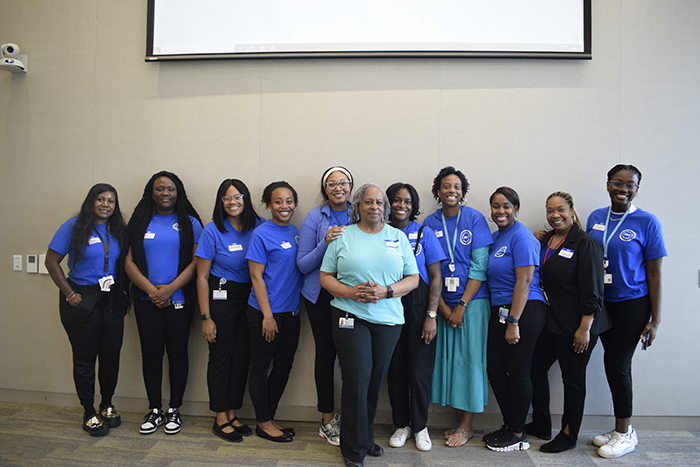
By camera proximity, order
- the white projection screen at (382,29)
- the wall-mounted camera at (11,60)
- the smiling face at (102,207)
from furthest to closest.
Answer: the wall-mounted camera at (11,60) < the white projection screen at (382,29) < the smiling face at (102,207)

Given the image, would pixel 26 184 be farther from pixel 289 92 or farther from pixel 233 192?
pixel 289 92

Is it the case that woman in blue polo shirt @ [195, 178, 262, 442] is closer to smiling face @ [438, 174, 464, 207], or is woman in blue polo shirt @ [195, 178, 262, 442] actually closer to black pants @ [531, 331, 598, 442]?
smiling face @ [438, 174, 464, 207]

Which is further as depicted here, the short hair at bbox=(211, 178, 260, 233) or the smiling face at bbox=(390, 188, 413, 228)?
the short hair at bbox=(211, 178, 260, 233)

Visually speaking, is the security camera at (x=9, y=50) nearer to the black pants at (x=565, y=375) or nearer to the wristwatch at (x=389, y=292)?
the wristwatch at (x=389, y=292)

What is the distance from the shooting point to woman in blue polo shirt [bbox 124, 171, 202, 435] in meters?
2.76

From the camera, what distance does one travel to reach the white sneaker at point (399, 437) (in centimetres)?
259

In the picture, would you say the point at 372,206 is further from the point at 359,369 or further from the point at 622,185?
the point at 622,185

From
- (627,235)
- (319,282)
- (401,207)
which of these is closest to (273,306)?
(319,282)

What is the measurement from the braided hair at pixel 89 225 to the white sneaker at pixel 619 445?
3785mm

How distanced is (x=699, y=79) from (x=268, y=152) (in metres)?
3.64

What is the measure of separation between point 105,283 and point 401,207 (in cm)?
227

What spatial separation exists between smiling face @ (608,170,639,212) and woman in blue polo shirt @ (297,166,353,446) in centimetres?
190

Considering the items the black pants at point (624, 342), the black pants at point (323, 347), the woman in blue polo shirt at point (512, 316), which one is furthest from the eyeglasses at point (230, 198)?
the black pants at point (624, 342)

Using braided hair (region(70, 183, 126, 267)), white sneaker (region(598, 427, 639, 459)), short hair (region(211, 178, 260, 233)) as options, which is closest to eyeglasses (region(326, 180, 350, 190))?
short hair (region(211, 178, 260, 233))
